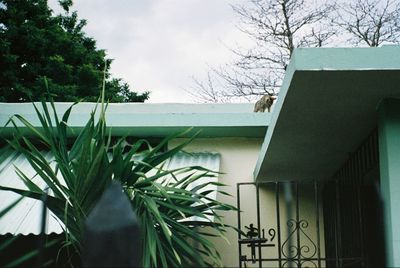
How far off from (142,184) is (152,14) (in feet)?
52.4

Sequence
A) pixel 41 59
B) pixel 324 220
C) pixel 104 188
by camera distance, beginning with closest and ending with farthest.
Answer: pixel 104 188, pixel 324 220, pixel 41 59

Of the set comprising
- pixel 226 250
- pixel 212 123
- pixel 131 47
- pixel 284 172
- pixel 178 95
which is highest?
pixel 131 47

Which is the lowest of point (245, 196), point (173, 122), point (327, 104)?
point (245, 196)

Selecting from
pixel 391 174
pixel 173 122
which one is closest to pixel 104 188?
pixel 391 174

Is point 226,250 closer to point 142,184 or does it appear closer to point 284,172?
point 284,172

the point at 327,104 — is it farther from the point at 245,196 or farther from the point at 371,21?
the point at 371,21

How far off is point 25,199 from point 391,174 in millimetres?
3788

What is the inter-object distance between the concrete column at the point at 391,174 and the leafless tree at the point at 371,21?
44.2ft

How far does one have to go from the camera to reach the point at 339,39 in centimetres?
1817

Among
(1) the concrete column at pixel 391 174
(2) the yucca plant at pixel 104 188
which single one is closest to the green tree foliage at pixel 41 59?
(2) the yucca plant at pixel 104 188

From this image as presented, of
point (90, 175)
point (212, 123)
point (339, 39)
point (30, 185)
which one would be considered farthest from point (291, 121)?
point (339, 39)

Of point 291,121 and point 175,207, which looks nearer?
point 175,207

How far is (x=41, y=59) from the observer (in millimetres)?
19625

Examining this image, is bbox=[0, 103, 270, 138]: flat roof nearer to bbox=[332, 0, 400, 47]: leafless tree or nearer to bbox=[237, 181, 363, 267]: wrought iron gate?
bbox=[237, 181, 363, 267]: wrought iron gate
